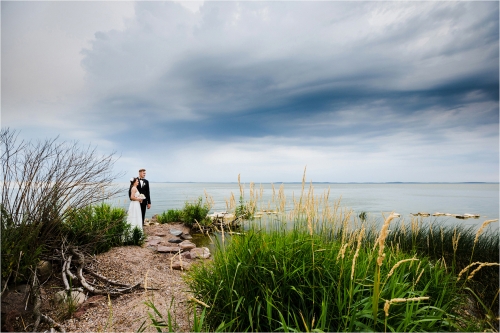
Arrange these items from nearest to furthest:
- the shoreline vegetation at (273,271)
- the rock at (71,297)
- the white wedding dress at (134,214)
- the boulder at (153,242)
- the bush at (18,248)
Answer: the shoreline vegetation at (273,271), the bush at (18,248), the rock at (71,297), the boulder at (153,242), the white wedding dress at (134,214)

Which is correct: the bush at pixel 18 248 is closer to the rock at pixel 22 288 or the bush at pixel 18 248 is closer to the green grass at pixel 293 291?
the rock at pixel 22 288

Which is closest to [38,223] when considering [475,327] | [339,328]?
[339,328]

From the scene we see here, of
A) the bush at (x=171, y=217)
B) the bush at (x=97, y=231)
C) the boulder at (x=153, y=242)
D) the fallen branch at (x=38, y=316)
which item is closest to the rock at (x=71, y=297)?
Result: the fallen branch at (x=38, y=316)

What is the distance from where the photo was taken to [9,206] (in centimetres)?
457

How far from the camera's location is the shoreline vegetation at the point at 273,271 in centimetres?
273

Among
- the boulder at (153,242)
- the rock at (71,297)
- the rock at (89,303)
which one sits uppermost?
the rock at (71,297)

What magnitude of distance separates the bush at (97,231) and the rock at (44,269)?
2.58ft

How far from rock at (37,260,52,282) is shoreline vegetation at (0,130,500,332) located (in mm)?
42

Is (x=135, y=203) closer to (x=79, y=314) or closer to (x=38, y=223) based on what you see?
(x=38, y=223)

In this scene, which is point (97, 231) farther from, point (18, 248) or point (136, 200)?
point (136, 200)

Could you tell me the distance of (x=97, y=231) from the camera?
597cm

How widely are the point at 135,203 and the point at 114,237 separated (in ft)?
7.96

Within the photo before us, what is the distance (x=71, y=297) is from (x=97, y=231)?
203 centimetres

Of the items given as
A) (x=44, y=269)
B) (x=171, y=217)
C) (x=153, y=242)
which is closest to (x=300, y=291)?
(x=44, y=269)
